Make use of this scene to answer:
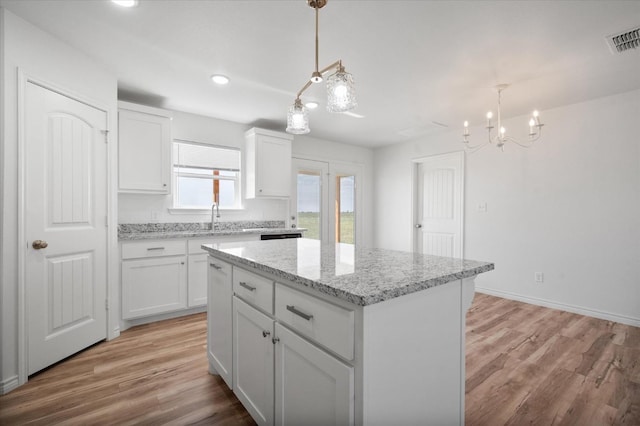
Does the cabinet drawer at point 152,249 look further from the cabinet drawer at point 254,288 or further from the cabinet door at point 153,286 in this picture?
the cabinet drawer at point 254,288

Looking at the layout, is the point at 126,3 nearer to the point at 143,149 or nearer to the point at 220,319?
the point at 143,149

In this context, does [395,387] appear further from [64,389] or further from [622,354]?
[622,354]

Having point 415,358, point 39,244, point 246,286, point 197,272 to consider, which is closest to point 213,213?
point 197,272

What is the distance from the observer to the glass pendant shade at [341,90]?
5.12 feet

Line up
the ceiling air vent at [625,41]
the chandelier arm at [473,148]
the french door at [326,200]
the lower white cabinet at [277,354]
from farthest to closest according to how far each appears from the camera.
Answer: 1. the french door at [326,200]
2. the chandelier arm at [473,148]
3. the ceiling air vent at [625,41]
4. the lower white cabinet at [277,354]

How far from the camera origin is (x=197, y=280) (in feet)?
11.0

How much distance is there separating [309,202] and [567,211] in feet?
11.2

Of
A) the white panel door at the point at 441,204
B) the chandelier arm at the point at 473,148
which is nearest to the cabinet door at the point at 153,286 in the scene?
the white panel door at the point at 441,204

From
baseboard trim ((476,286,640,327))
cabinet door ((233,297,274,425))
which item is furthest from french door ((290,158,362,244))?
cabinet door ((233,297,274,425))

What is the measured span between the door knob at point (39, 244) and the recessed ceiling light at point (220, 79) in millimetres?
1864

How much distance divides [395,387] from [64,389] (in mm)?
2174

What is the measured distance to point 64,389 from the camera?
1.97m

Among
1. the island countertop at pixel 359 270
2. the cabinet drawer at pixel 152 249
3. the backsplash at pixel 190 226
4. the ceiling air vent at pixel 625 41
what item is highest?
the ceiling air vent at pixel 625 41

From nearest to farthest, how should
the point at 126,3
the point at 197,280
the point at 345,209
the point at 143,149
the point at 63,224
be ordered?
the point at 126,3, the point at 63,224, the point at 143,149, the point at 197,280, the point at 345,209
